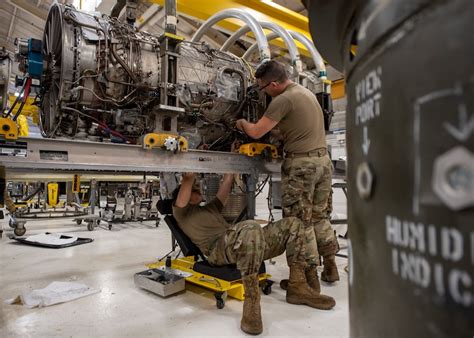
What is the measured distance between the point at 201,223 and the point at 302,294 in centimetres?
77

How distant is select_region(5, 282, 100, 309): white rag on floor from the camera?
2.07 m

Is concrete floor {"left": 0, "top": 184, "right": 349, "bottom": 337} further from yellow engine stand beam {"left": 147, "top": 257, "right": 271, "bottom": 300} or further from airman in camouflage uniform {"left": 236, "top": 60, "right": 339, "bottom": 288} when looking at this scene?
airman in camouflage uniform {"left": 236, "top": 60, "right": 339, "bottom": 288}

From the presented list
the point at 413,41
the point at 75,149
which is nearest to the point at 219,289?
the point at 75,149

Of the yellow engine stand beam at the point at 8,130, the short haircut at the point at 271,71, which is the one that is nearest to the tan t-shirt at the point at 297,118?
the short haircut at the point at 271,71

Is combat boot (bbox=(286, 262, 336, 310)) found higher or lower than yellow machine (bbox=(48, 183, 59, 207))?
lower

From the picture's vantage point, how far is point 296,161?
2.37 m

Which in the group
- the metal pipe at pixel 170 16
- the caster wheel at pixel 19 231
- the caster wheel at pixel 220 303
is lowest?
the caster wheel at pixel 220 303

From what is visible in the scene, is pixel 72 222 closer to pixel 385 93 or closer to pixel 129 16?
pixel 129 16

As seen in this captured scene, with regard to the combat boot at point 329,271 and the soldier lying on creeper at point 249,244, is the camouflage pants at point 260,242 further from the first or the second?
the combat boot at point 329,271

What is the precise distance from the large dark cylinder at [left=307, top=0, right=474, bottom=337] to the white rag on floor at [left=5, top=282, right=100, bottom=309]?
2145 millimetres

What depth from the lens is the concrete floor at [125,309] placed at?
5.74 ft

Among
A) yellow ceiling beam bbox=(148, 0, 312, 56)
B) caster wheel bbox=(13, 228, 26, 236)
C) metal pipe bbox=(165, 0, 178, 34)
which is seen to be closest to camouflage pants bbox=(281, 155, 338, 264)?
metal pipe bbox=(165, 0, 178, 34)

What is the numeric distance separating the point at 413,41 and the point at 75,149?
5.66 ft

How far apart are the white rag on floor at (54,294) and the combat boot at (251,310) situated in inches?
44.2
